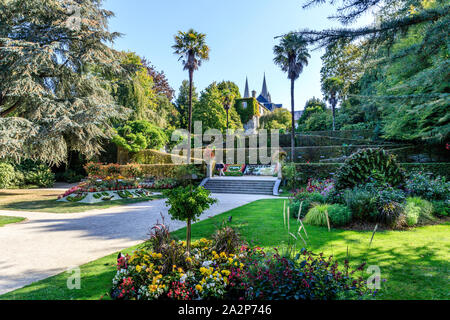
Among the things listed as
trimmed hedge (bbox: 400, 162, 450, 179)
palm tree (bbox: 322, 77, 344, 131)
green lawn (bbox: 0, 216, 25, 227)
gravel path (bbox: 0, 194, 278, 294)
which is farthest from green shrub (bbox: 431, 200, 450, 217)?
palm tree (bbox: 322, 77, 344, 131)

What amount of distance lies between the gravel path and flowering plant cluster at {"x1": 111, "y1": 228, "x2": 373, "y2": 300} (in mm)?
1616

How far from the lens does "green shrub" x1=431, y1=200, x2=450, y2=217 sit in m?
6.71

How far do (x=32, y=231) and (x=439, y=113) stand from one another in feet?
54.1

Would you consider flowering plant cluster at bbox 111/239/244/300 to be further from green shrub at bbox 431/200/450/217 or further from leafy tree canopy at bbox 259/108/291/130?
leafy tree canopy at bbox 259/108/291/130

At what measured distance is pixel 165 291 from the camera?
9.08 feet

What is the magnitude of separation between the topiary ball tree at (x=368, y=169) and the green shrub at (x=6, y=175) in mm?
21147

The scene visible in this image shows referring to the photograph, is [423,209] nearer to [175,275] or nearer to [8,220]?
[175,275]

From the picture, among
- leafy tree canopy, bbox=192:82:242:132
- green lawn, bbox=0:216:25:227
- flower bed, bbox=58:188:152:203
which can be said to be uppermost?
leafy tree canopy, bbox=192:82:242:132

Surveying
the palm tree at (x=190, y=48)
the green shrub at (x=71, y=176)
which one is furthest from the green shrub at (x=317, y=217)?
the green shrub at (x=71, y=176)

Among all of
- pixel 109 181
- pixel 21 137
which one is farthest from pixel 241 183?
pixel 21 137

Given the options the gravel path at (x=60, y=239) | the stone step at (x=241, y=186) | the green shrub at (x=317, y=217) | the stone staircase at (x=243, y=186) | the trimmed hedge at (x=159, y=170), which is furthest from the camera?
the trimmed hedge at (x=159, y=170)

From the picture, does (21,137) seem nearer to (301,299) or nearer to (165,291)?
(165,291)

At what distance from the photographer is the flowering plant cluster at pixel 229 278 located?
8.10 feet

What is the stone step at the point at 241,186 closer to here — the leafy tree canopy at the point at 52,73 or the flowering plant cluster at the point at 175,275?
the leafy tree canopy at the point at 52,73
